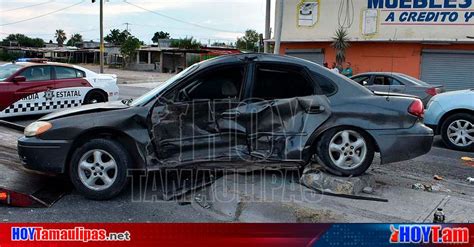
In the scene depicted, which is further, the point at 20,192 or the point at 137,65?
the point at 137,65

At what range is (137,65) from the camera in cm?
5262

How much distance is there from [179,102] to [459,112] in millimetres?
5582

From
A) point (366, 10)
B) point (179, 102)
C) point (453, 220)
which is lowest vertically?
point (453, 220)

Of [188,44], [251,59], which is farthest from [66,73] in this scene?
[188,44]

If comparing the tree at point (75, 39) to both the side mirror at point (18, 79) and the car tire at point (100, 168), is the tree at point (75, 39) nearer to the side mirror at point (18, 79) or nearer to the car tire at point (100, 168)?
the side mirror at point (18, 79)

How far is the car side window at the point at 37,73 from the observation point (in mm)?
10047

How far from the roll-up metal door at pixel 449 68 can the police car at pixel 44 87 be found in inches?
616

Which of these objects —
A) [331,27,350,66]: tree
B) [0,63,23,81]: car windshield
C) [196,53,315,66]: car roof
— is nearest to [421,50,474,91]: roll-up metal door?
[331,27,350,66]: tree

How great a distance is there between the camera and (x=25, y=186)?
5098mm

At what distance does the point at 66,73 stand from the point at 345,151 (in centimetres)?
783

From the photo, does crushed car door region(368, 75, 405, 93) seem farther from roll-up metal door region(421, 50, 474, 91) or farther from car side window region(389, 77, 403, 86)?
roll-up metal door region(421, 50, 474, 91)

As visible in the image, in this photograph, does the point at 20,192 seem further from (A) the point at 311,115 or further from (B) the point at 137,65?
(B) the point at 137,65

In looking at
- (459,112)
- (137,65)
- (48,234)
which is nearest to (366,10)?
(459,112)

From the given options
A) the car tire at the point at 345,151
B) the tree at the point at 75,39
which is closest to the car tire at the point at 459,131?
the car tire at the point at 345,151
